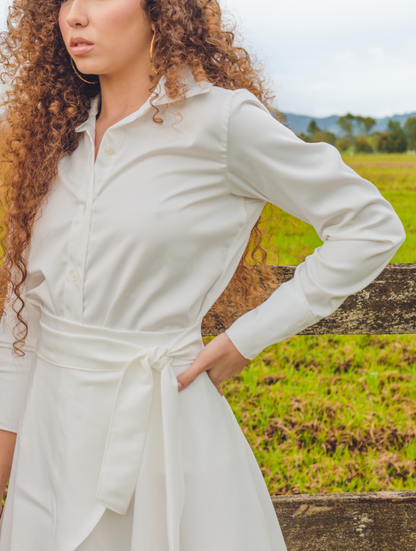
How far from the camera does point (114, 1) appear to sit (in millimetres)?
1258

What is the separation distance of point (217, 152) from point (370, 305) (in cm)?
86

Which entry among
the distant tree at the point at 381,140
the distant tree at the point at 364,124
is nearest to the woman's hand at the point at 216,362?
the distant tree at the point at 364,124

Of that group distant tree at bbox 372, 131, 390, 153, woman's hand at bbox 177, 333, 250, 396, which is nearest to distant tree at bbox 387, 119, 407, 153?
distant tree at bbox 372, 131, 390, 153

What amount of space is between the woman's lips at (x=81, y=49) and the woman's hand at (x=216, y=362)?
2.42 feet

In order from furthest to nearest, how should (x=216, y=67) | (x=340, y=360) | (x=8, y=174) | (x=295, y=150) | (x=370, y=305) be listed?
(x=340, y=360) < (x=370, y=305) < (x=8, y=174) < (x=216, y=67) < (x=295, y=150)

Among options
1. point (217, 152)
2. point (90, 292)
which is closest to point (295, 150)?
point (217, 152)

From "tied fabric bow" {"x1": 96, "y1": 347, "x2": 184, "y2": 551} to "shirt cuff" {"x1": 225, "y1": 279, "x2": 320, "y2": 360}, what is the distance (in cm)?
19

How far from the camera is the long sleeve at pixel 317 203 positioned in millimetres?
1249

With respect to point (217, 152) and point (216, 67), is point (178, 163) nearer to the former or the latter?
point (217, 152)

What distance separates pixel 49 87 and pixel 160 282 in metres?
0.72

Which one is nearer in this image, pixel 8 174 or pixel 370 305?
pixel 8 174

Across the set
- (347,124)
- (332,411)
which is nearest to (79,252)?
(332,411)

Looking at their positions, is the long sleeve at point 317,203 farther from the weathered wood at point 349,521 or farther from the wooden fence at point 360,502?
the weathered wood at point 349,521

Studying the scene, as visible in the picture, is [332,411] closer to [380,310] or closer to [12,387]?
[380,310]
